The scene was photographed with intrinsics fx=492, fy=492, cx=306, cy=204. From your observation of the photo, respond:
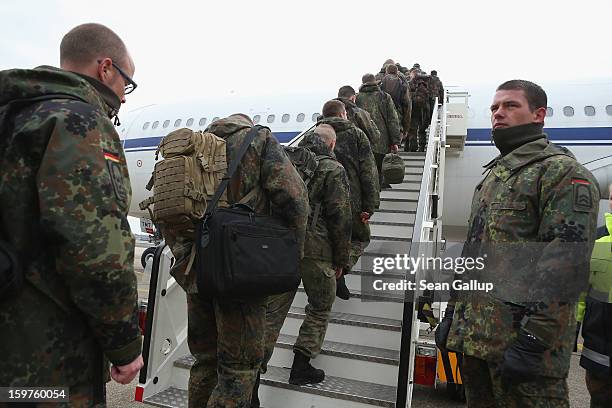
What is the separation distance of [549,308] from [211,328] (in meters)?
1.69

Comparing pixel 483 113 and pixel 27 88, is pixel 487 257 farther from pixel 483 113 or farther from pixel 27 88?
pixel 483 113

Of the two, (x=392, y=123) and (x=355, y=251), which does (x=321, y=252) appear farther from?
(x=392, y=123)

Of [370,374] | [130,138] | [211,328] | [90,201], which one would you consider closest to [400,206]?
[370,374]

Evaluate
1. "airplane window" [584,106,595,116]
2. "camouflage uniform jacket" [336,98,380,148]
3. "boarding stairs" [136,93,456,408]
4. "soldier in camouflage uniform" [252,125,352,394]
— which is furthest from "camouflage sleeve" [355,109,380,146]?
"airplane window" [584,106,595,116]

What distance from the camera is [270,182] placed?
257cm

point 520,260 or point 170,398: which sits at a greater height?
point 520,260

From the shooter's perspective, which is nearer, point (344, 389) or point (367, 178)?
point (344, 389)

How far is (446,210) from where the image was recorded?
8.88m

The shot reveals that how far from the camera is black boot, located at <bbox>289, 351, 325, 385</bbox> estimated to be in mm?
3416

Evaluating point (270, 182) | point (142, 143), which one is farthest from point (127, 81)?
point (142, 143)

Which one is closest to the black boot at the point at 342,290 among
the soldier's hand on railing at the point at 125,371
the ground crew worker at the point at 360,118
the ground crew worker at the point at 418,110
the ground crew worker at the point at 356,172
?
the ground crew worker at the point at 356,172

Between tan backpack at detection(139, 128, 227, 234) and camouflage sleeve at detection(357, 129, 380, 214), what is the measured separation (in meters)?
1.96

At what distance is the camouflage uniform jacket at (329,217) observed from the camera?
3.42 meters

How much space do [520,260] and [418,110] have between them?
6.54 m
